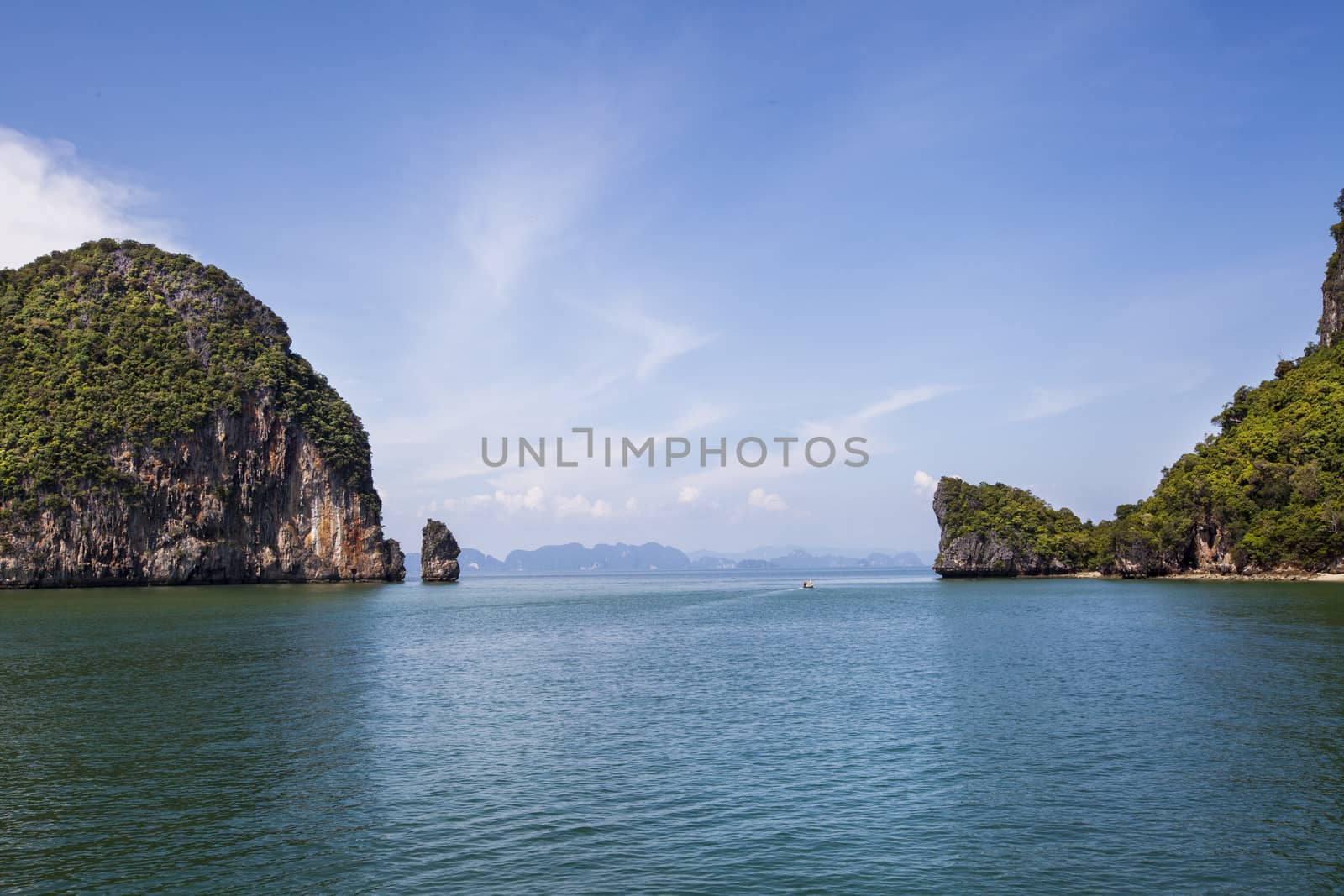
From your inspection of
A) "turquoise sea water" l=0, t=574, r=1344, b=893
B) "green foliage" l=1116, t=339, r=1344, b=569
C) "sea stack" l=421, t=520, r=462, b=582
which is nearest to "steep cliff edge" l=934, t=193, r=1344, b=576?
"green foliage" l=1116, t=339, r=1344, b=569

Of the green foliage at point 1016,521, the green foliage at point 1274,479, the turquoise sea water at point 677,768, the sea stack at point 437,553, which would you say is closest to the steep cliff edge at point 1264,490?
the green foliage at point 1274,479

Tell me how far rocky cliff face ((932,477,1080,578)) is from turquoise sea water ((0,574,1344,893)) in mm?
120694

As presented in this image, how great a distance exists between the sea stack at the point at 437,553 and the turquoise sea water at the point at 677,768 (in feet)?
386

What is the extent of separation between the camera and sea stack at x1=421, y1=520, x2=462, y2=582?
168875mm

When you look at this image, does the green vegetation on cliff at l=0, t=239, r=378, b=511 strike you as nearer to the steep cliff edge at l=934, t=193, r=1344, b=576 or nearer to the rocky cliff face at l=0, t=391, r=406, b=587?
the rocky cliff face at l=0, t=391, r=406, b=587

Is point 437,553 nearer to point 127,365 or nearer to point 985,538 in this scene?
point 127,365

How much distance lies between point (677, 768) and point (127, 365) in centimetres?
13678

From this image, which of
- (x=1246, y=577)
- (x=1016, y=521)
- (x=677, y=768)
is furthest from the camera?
(x=1016, y=521)

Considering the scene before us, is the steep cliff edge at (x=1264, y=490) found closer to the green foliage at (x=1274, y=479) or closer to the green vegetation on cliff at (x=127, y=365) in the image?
the green foliage at (x=1274, y=479)

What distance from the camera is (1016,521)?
6673 inches

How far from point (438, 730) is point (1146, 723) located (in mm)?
23452

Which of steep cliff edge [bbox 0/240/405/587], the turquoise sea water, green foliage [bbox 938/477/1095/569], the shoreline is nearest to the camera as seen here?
the turquoise sea water

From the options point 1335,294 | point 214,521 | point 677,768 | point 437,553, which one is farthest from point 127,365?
point 1335,294

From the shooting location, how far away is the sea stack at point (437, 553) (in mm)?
168875
